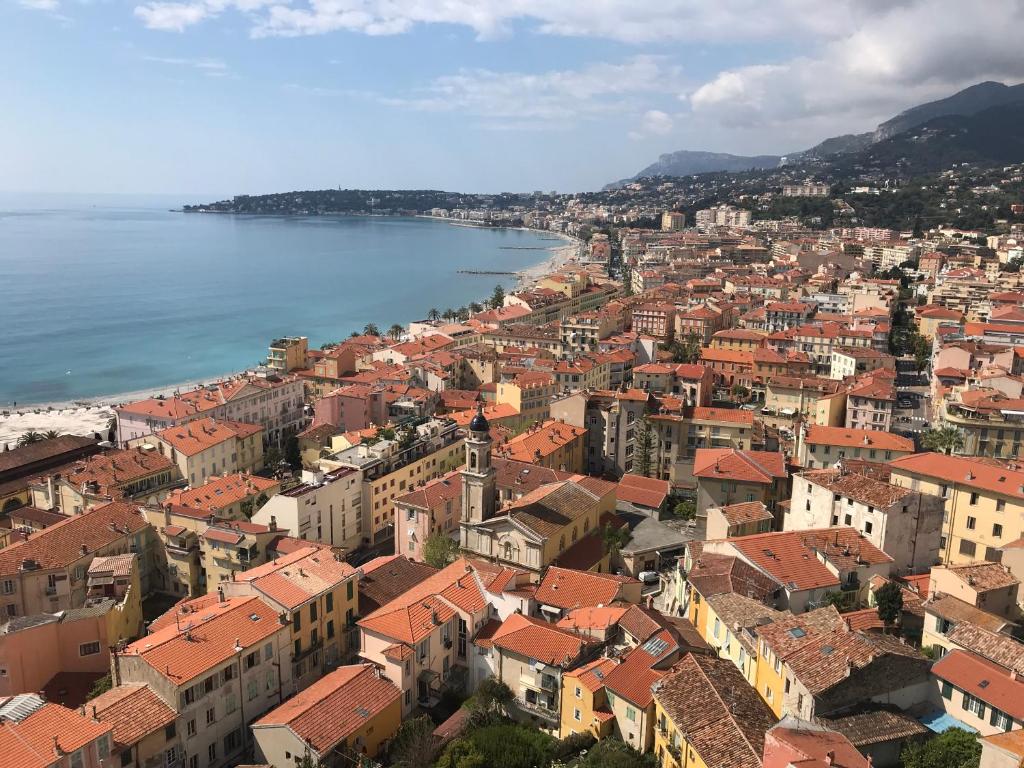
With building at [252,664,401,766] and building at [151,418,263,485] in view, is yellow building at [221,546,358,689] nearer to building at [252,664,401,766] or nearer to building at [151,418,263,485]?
building at [252,664,401,766]

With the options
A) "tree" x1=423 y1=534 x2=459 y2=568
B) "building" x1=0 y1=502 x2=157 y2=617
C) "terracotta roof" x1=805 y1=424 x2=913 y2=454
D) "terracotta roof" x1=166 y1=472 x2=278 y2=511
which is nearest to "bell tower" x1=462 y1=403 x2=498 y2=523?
"tree" x1=423 y1=534 x2=459 y2=568

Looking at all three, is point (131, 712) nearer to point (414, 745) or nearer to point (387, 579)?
point (414, 745)

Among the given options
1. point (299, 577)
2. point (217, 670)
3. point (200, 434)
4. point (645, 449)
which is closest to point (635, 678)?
point (217, 670)

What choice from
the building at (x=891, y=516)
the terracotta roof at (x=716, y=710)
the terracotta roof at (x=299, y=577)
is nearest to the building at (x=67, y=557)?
the terracotta roof at (x=299, y=577)

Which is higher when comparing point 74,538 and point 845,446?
point 845,446

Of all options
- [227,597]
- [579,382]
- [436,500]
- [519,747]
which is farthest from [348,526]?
[579,382]

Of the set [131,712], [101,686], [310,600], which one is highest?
[310,600]

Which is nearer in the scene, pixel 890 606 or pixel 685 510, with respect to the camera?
pixel 890 606
